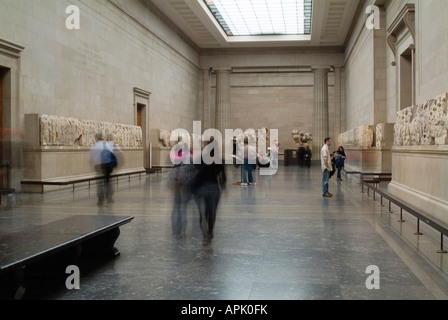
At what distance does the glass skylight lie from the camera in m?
23.6

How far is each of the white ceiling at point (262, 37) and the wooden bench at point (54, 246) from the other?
18661 millimetres

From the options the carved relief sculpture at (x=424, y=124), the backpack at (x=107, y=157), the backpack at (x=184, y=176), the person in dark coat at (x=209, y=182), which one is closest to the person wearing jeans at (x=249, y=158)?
the carved relief sculpture at (x=424, y=124)

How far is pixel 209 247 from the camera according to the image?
6152 mm

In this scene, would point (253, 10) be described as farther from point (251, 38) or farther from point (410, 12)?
point (410, 12)

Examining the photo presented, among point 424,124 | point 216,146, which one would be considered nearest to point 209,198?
point 216,146

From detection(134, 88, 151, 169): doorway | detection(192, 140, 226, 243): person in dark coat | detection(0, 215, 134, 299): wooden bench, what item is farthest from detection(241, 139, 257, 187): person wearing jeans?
detection(0, 215, 134, 299): wooden bench

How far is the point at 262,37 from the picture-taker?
3014 centimetres

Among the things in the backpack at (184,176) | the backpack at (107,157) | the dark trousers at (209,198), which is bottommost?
the dark trousers at (209,198)

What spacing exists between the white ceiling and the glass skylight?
0.48 metres

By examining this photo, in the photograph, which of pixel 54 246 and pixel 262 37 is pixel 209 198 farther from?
pixel 262 37

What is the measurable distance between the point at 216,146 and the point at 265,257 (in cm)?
168

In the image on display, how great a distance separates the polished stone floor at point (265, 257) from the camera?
427cm

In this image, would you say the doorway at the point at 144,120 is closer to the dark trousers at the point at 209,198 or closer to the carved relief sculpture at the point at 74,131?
the carved relief sculpture at the point at 74,131

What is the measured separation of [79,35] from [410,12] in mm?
10555
